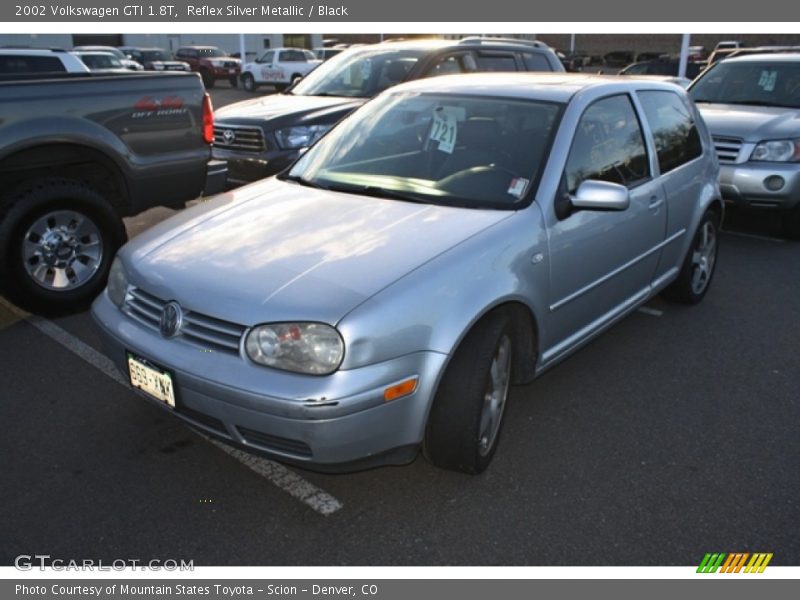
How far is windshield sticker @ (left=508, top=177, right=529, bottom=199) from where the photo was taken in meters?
3.33

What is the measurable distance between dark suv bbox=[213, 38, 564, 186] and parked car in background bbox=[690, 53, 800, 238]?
92.1 inches

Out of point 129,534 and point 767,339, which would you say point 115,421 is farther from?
point 767,339

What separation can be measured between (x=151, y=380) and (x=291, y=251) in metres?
0.76

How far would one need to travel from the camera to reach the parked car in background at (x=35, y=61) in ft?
22.6

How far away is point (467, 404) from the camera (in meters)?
2.79

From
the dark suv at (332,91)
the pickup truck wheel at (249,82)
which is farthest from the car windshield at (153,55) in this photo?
the dark suv at (332,91)

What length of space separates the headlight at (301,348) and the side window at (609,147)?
5.12 feet

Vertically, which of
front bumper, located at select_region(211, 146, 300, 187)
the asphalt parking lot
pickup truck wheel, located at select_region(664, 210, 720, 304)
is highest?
front bumper, located at select_region(211, 146, 300, 187)

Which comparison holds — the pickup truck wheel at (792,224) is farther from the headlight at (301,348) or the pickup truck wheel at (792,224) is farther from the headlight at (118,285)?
the headlight at (118,285)

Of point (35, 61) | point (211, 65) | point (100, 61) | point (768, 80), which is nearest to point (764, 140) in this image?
point (768, 80)

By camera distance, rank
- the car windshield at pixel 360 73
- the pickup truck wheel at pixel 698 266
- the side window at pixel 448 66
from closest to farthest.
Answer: the pickup truck wheel at pixel 698 266 → the side window at pixel 448 66 → the car windshield at pixel 360 73

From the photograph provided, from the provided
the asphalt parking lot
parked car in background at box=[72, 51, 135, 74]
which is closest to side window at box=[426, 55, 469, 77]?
the asphalt parking lot

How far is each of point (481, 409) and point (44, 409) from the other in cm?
225

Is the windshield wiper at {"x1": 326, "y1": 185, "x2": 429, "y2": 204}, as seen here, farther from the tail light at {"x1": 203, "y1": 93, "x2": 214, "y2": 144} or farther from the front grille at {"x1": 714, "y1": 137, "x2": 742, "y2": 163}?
the front grille at {"x1": 714, "y1": 137, "x2": 742, "y2": 163}
